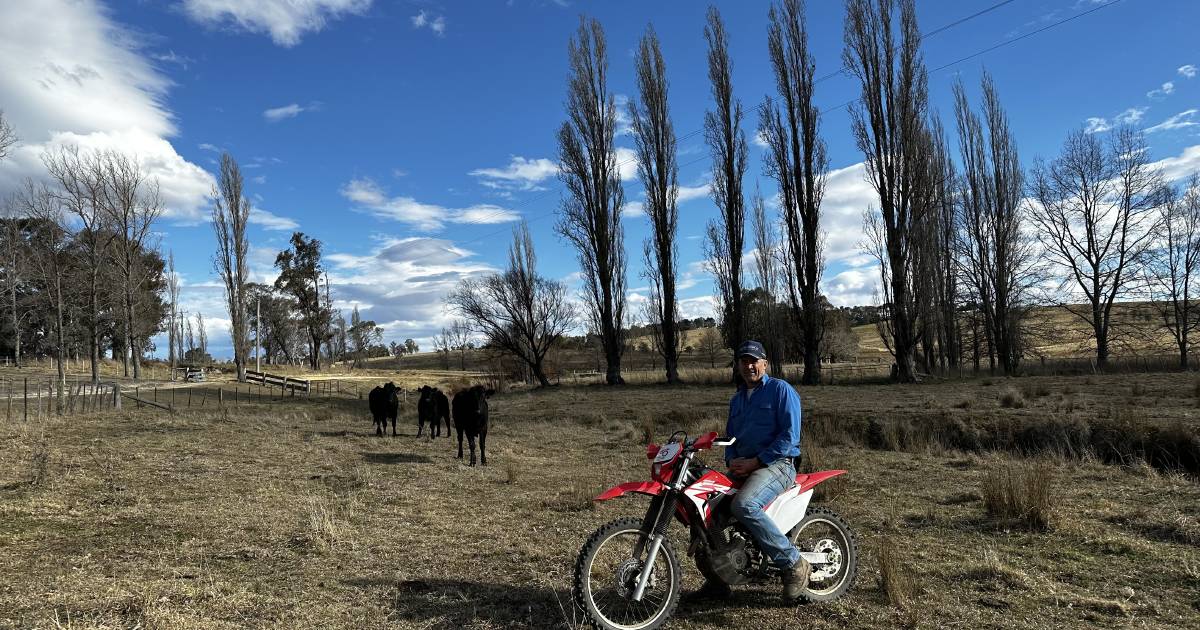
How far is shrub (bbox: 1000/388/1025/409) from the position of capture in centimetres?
1447

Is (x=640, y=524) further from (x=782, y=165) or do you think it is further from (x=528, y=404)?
(x=782, y=165)

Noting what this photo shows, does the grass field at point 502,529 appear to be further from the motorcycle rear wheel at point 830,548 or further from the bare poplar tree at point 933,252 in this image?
the bare poplar tree at point 933,252

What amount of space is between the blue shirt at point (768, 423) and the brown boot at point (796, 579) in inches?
25.8

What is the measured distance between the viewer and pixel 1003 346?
1233 inches

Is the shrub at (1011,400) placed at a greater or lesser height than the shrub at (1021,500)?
lesser

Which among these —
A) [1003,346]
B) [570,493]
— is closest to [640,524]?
[570,493]

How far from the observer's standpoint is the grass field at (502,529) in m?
3.76

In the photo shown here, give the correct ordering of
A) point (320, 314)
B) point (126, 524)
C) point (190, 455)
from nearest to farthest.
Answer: point (126, 524), point (190, 455), point (320, 314)

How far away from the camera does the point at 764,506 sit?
140 inches

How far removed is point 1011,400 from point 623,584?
50.0ft

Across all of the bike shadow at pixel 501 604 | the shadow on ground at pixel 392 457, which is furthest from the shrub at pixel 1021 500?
the shadow on ground at pixel 392 457

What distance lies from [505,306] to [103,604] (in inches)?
A: 1233

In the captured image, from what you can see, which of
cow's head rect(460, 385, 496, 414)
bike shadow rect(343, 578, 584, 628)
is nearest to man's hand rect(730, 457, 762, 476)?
bike shadow rect(343, 578, 584, 628)

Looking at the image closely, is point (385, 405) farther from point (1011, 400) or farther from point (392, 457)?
point (1011, 400)
